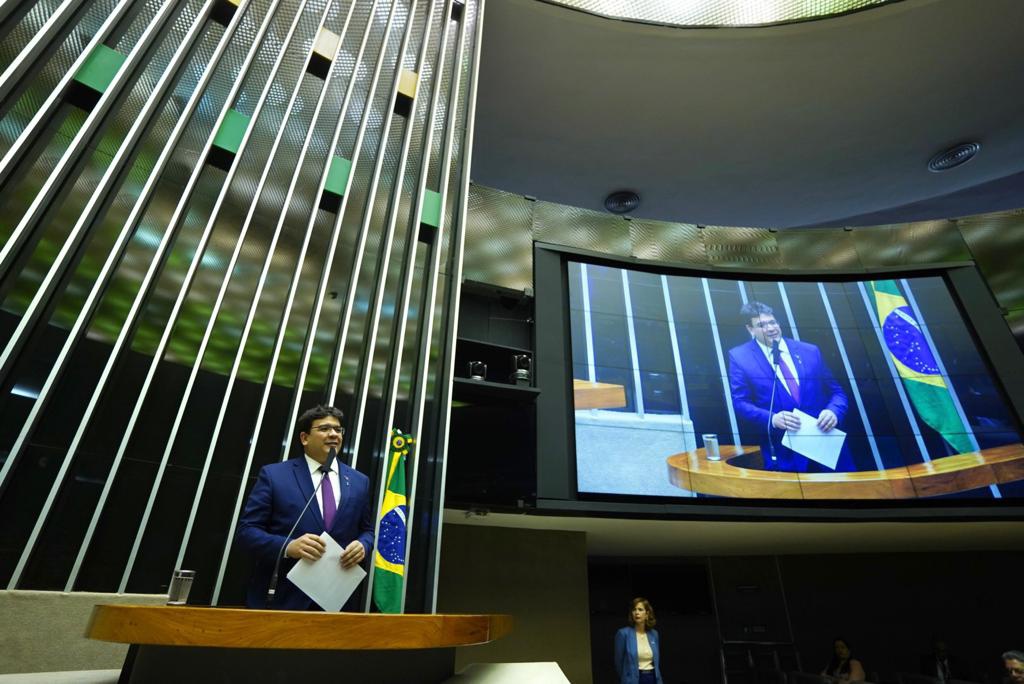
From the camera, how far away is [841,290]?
7.40 metres

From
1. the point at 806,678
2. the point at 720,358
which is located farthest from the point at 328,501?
the point at 806,678

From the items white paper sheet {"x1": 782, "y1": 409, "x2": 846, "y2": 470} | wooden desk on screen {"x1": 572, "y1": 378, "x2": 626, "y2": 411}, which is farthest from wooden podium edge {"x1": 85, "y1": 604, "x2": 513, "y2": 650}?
white paper sheet {"x1": 782, "y1": 409, "x2": 846, "y2": 470}

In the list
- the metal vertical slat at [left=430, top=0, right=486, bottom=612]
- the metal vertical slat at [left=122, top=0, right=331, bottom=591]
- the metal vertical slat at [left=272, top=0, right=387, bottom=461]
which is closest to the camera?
the metal vertical slat at [left=122, top=0, right=331, bottom=591]

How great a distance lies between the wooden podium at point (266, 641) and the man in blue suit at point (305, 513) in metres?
0.45

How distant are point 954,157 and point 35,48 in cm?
1110

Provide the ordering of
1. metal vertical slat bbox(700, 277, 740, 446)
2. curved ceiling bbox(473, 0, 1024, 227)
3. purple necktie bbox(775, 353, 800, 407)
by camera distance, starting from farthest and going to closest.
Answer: curved ceiling bbox(473, 0, 1024, 227), purple necktie bbox(775, 353, 800, 407), metal vertical slat bbox(700, 277, 740, 446)

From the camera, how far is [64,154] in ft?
9.75

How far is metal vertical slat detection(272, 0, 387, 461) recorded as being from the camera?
11.0ft

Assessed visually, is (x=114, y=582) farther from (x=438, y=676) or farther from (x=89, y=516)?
(x=438, y=676)

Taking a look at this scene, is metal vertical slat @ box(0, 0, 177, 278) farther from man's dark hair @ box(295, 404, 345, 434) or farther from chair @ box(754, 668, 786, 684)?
chair @ box(754, 668, 786, 684)

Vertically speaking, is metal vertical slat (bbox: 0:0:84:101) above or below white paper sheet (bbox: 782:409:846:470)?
above

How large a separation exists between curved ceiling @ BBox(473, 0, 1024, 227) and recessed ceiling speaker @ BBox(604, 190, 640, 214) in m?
0.13

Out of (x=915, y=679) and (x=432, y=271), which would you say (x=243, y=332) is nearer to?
(x=432, y=271)

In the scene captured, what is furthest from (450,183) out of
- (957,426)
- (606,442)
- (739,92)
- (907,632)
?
(907,632)
